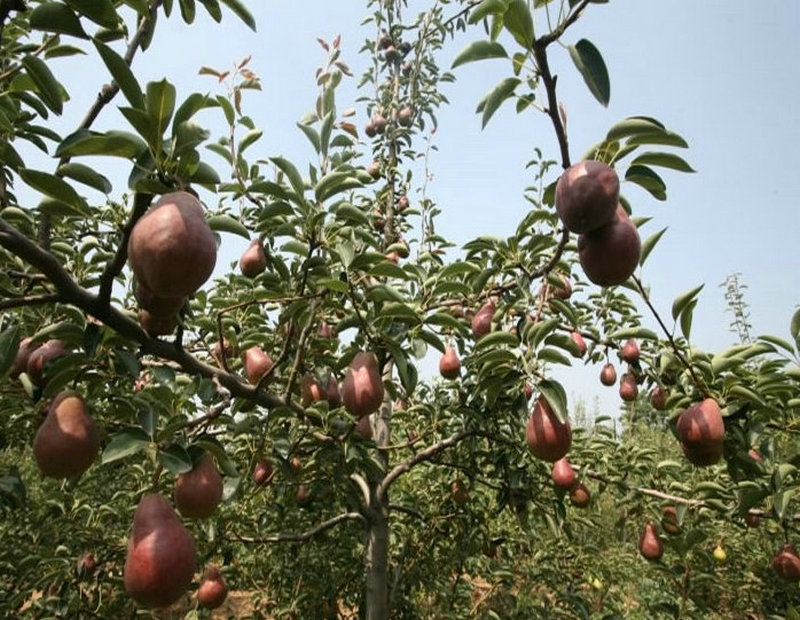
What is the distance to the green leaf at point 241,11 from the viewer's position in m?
1.33

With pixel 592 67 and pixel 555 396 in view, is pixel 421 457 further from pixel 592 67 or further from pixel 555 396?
pixel 592 67

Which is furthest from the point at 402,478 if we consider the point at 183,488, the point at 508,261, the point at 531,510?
the point at 183,488

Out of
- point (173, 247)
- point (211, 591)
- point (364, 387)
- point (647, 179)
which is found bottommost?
point (211, 591)

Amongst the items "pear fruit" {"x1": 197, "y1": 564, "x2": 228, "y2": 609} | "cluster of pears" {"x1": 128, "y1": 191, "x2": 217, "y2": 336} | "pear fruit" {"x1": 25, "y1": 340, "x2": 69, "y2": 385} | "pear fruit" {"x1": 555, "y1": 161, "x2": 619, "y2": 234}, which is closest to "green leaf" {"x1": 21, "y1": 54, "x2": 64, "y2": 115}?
"cluster of pears" {"x1": 128, "y1": 191, "x2": 217, "y2": 336}

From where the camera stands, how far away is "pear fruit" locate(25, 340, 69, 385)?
1.40 meters

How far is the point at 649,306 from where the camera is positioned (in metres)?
1.47

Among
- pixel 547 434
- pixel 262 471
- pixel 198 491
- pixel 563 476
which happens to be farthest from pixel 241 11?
pixel 563 476

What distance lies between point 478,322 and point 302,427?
0.79 metres

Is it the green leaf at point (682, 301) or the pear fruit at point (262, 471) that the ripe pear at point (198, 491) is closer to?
the pear fruit at point (262, 471)

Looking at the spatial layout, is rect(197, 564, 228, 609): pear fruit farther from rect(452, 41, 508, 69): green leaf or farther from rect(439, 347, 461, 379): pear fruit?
rect(452, 41, 508, 69): green leaf

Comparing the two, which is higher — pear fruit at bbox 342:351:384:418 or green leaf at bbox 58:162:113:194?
green leaf at bbox 58:162:113:194

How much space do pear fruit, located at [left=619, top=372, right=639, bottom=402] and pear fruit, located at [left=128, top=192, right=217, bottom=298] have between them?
2.52m

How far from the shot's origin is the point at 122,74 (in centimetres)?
88

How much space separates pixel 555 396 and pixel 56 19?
129 centimetres
